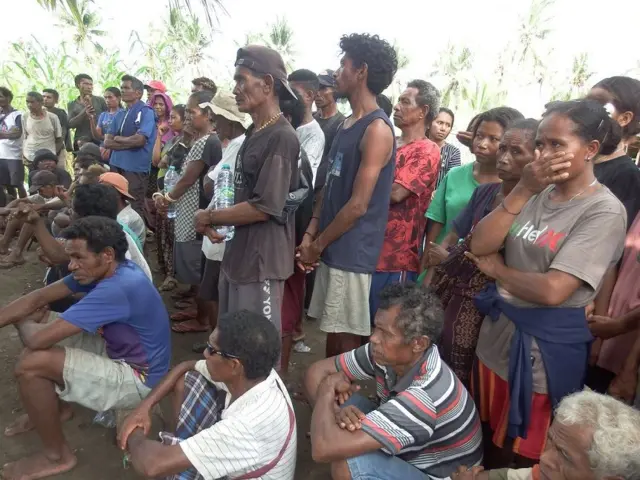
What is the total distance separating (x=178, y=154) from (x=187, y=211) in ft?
2.20

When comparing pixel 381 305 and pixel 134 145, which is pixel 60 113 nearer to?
pixel 134 145

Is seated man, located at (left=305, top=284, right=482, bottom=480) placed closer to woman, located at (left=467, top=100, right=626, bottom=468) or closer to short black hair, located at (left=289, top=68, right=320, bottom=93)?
woman, located at (left=467, top=100, right=626, bottom=468)

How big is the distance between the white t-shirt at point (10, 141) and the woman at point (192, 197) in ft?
15.3

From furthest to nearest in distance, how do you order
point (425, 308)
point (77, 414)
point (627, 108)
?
point (77, 414), point (627, 108), point (425, 308)

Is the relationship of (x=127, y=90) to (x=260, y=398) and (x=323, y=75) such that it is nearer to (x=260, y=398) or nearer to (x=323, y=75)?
(x=323, y=75)

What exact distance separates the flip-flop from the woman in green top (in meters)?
2.08

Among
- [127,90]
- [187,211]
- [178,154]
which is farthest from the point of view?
[127,90]

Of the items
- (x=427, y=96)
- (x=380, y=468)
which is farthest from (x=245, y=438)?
(x=427, y=96)

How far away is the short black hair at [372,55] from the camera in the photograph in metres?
2.47

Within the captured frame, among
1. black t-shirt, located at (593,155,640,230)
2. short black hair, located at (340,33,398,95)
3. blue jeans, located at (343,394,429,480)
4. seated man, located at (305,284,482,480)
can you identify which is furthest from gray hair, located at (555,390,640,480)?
short black hair, located at (340,33,398,95)

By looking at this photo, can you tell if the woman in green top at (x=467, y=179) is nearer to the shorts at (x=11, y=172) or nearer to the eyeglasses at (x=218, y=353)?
the eyeglasses at (x=218, y=353)

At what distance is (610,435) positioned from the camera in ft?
4.60

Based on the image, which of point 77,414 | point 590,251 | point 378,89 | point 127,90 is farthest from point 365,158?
point 127,90

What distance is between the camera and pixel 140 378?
2.52m
